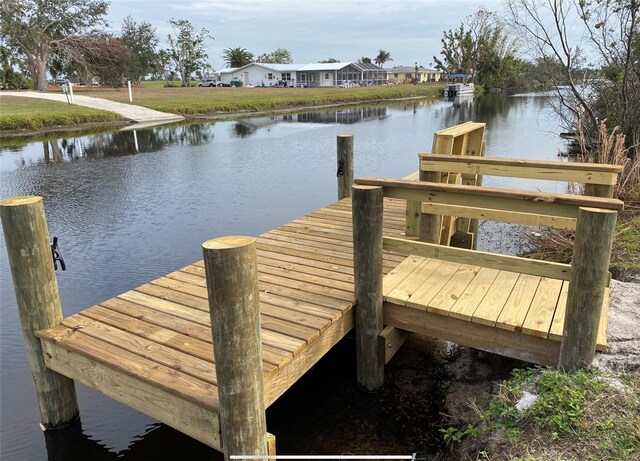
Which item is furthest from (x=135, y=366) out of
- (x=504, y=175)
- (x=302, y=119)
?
(x=302, y=119)

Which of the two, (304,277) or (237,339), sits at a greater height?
(237,339)

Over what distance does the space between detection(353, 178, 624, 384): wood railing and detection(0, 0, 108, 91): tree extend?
43.6 meters

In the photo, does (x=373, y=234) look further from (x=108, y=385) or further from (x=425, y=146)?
(x=425, y=146)

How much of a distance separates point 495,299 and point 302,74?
228 ft

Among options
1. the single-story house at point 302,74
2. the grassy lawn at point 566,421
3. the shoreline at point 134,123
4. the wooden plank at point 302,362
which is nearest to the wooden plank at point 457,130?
the wooden plank at point 302,362

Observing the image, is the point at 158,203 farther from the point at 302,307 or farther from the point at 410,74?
the point at 410,74

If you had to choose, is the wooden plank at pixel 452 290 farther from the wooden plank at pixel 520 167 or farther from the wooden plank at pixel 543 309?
the wooden plank at pixel 520 167

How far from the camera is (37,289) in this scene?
129 inches

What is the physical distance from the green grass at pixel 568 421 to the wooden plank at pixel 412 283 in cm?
104

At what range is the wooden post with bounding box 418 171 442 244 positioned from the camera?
15.4ft

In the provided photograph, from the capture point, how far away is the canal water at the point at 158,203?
3.82 meters

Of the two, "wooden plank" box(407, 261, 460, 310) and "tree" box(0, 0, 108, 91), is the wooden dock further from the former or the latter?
"tree" box(0, 0, 108, 91)

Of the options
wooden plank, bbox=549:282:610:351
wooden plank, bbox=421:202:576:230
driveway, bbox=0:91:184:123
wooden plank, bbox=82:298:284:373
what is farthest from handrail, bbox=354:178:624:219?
driveway, bbox=0:91:184:123

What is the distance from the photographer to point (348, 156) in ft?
22.3
